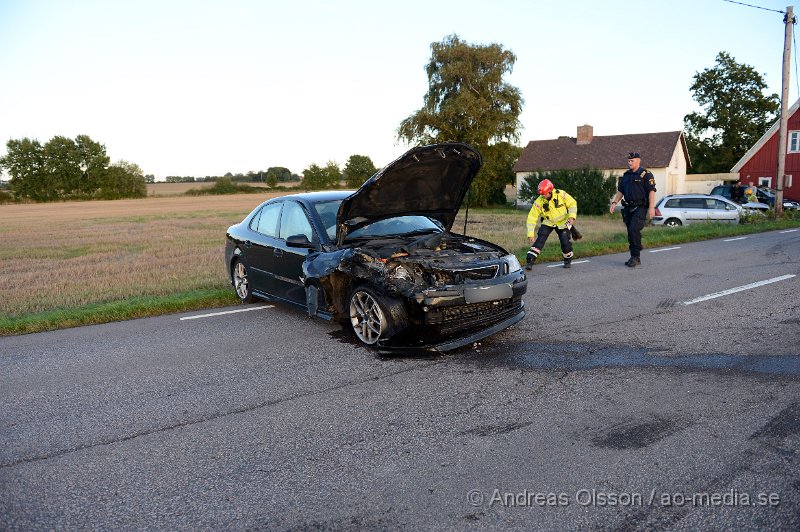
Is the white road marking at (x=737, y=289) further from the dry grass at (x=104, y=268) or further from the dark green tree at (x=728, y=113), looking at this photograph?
the dark green tree at (x=728, y=113)

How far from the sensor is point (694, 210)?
2103 centimetres

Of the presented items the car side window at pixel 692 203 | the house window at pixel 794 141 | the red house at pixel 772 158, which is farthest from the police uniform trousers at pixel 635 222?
the house window at pixel 794 141

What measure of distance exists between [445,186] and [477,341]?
2148 mm

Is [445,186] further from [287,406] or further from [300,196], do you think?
[287,406]

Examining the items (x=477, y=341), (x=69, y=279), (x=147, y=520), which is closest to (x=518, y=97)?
(x=69, y=279)

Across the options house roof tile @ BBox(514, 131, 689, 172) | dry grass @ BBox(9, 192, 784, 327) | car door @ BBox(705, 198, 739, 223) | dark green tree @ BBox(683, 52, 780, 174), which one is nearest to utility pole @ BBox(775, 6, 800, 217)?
car door @ BBox(705, 198, 739, 223)

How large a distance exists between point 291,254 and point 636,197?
6.64 metres

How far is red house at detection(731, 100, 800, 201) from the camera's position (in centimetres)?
3794

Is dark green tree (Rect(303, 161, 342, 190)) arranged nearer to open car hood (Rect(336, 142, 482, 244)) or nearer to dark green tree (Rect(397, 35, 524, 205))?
dark green tree (Rect(397, 35, 524, 205))

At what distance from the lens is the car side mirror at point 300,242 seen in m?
6.31

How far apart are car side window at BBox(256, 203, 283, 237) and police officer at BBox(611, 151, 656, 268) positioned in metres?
6.08

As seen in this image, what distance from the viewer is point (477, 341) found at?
18.1 ft

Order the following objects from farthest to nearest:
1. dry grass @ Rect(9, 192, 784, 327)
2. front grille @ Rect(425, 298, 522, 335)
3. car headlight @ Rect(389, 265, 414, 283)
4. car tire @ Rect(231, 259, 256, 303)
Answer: dry grass @ Rect(9, 192, 784, 327) → car tire @ Rect(231, 259, 256, 303) → car headlight @ Rect(389, 265, 414, 283) → front grille @ Rect(425, 298, 522, 335)

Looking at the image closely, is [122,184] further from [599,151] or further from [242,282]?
[242,282]
